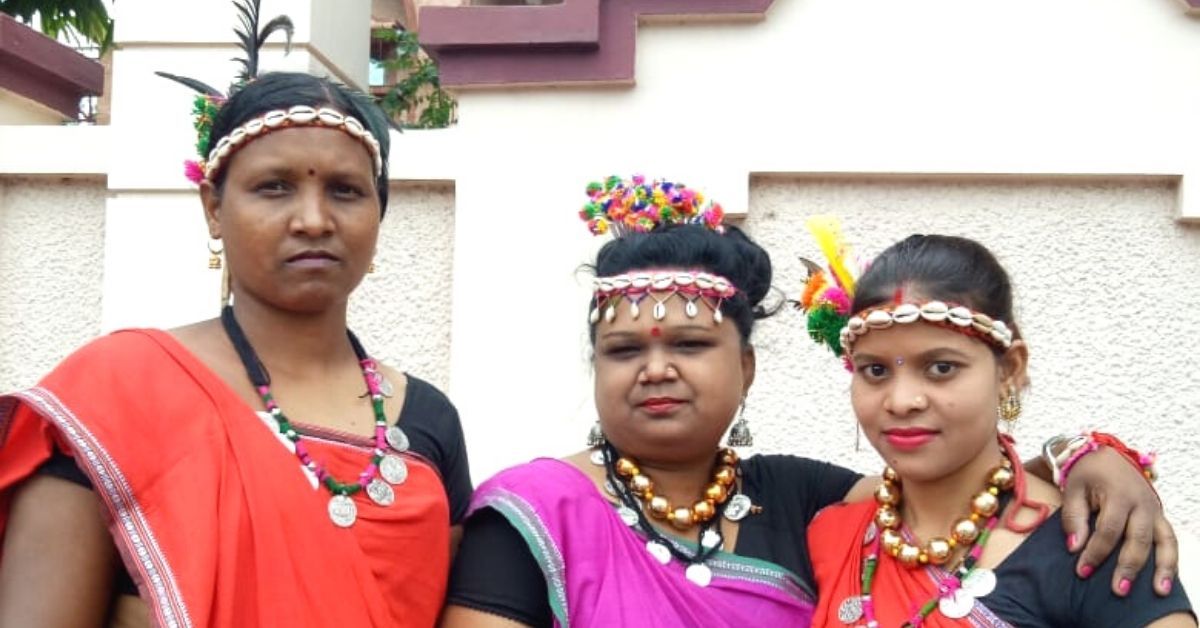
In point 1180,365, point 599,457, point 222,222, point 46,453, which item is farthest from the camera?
point 1180,365

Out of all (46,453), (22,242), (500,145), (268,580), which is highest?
(500,145)

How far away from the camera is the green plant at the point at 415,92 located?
613cm

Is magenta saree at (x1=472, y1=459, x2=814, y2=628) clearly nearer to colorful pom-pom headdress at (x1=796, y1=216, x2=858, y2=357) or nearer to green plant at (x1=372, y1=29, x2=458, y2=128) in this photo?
colorful pom-pom headdress at (x1=796, y1=216, x2=858, y2=357)

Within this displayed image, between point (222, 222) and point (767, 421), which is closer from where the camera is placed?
point (222, 222)

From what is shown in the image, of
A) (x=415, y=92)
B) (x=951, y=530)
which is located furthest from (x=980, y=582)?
(x=415, y=92)

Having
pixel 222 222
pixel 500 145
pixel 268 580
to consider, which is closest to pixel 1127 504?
pixel 268 580

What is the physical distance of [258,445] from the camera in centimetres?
249

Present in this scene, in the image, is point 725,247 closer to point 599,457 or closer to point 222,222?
point 599,457

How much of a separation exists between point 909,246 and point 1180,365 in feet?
5.40

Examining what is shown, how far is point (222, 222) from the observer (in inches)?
105

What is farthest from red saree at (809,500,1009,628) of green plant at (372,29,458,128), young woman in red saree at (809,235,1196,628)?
green plant at (372,29,458,128)

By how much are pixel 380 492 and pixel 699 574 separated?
645 mm

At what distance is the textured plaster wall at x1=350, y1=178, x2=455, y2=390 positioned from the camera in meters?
4.39

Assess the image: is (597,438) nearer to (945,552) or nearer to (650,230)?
(650,230)
